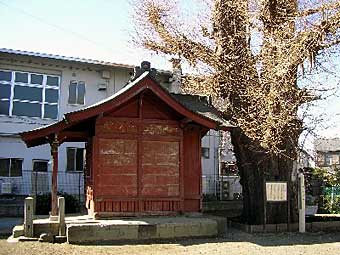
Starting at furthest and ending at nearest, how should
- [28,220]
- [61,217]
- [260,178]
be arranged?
[260,178] < [61,217] < [28,220]

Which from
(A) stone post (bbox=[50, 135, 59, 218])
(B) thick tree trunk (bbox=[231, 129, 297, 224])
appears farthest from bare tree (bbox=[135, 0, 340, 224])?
(A) stone post (bbox=[50, 135, 59, 218])

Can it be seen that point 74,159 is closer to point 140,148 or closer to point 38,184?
point 38,184

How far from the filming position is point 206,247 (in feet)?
33.1

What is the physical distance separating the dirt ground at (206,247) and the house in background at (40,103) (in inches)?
410

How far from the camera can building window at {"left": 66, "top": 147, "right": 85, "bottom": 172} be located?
22859mm

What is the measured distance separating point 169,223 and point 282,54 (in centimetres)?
610

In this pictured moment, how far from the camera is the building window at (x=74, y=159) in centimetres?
2286

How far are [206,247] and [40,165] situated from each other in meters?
14.8

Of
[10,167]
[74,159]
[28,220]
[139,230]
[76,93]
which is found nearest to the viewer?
[28,220]

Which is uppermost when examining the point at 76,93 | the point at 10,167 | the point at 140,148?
the point at 76,93

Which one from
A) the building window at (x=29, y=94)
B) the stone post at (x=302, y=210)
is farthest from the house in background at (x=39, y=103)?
the stone post at (x=302, y=210)

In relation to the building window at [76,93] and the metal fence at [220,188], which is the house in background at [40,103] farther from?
the metal fence at [220,188]

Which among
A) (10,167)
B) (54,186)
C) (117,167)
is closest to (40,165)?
(10,167)

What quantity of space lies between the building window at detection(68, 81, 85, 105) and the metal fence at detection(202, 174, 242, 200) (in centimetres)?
871
